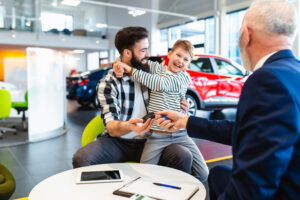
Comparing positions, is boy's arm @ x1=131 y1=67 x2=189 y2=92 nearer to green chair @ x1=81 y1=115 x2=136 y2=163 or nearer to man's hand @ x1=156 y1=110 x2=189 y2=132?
man's hand @ x1=156 y1=110 x2=189 y2=132

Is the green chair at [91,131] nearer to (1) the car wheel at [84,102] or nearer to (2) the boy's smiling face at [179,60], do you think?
(2) the boy's smiling face at [179,60]

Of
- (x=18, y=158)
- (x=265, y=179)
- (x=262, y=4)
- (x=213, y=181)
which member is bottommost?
(x=18, y=158)

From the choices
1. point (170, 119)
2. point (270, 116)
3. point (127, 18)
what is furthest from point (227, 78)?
point (127, 18)

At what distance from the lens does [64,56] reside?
591 centimetres

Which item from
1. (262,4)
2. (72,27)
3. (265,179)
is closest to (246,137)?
(265,179)

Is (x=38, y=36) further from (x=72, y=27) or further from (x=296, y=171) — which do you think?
(x=296, y=171)

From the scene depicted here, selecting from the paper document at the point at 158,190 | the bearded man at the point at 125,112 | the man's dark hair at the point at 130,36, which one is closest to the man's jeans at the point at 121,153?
the bearded man at the point at 125,112

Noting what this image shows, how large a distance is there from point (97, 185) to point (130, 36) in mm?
1132

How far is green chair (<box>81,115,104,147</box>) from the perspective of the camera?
216 centimetres

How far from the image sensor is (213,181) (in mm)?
1371

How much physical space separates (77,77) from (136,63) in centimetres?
649

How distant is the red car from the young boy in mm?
3473

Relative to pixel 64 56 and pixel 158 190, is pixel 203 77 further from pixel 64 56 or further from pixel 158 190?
pixel 158 190

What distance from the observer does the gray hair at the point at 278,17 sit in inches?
38.1
